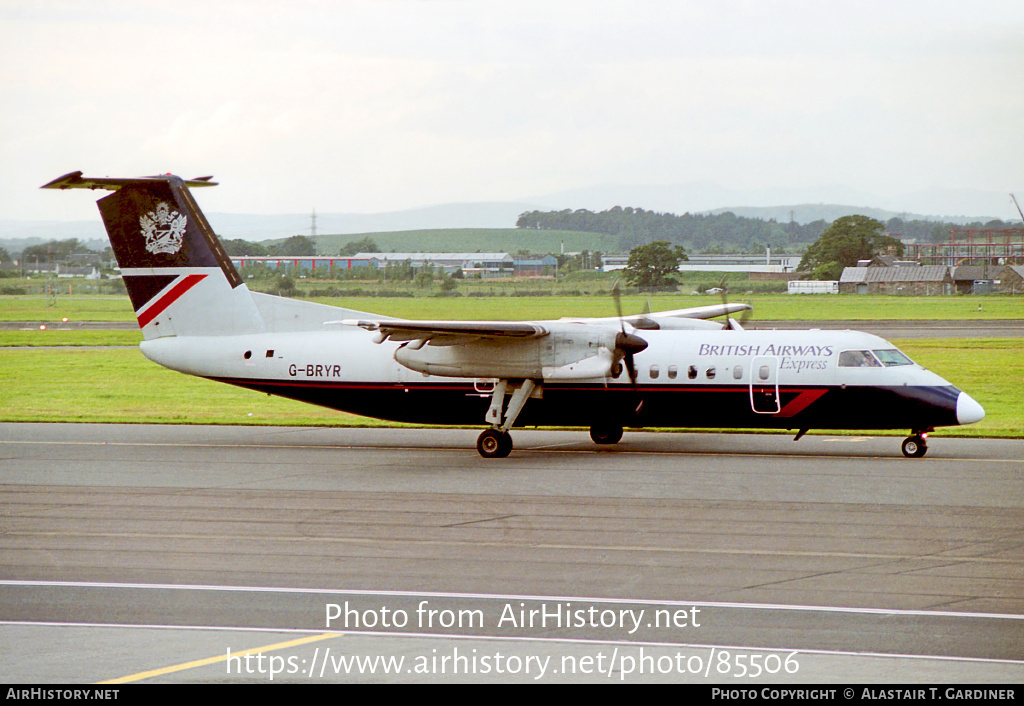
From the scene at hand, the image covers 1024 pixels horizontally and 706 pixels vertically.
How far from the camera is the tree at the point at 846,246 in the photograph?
38031 millimetres

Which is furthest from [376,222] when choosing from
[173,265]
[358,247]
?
[173,265]

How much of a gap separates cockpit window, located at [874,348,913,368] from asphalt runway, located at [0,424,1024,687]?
6.04ft

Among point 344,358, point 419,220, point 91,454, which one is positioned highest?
point 419,220

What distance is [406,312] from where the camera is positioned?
3216 cm

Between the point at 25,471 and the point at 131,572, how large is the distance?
340 inches

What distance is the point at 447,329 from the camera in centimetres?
1977

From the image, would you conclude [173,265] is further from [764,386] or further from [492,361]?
[764,386]

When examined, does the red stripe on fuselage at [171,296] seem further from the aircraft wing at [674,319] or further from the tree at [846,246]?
the tree at [846,246]

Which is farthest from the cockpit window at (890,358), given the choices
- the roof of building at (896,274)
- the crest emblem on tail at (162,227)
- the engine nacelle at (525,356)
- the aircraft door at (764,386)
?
the roof of building at (896,274)

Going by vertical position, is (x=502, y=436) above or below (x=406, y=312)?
below

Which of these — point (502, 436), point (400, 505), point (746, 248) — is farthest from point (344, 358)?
point (746, 248)

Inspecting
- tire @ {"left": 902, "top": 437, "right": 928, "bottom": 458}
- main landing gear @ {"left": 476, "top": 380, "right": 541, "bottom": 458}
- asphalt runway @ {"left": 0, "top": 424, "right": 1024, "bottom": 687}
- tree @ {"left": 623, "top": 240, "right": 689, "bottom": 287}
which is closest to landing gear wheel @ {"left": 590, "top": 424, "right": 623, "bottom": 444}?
asphalt runway @ {"left": 0, "top": 424, "right": 1024, "bottom": 687}

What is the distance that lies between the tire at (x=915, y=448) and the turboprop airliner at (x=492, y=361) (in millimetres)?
27
